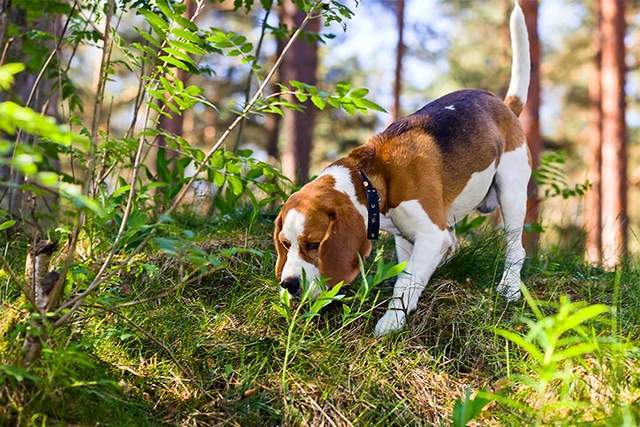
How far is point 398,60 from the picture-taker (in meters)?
17.5

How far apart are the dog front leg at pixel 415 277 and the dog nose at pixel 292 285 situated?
0.46m

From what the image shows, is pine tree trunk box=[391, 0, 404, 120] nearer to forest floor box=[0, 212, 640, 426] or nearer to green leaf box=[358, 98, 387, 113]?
forest floor box=[0, 212, 640, 426]

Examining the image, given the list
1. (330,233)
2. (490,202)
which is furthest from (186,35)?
(490,202)

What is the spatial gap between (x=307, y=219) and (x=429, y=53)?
58.1 ft

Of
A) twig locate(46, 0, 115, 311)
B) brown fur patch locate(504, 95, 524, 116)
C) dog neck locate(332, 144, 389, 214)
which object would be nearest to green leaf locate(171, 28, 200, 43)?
twig locate(46, 0, 115, 311)

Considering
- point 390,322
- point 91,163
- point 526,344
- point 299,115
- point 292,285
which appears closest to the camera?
point 526,344

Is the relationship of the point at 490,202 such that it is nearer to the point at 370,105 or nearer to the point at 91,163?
the point at 370,105

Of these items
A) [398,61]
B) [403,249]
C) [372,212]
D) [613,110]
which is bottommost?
[403,249]

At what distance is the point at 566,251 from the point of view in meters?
5.09

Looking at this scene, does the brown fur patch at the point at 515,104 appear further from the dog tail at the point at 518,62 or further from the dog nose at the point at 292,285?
the dog nose at the point at 292,285

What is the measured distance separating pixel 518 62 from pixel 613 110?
918 centimetres

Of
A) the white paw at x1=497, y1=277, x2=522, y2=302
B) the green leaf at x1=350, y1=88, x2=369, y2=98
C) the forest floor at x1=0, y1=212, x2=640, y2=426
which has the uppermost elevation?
the green leaf at x1=350, y1=88, x2=369, y2=98

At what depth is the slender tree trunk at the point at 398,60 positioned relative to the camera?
17.4 m

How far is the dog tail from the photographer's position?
4.79 m
